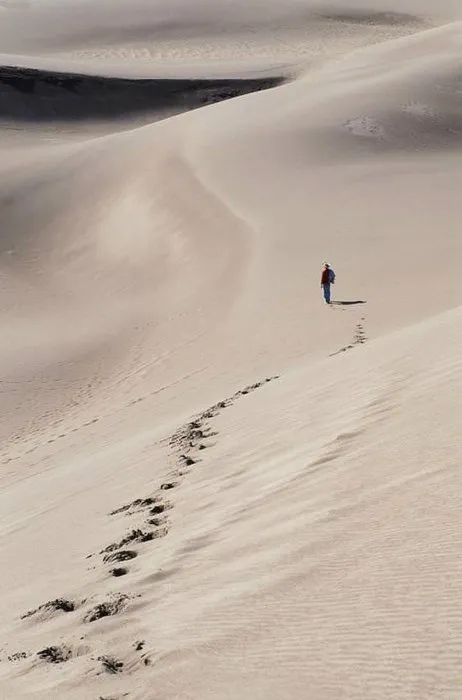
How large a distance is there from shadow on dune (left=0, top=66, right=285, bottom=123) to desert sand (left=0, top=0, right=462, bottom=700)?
283 mm

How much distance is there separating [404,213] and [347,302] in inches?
204

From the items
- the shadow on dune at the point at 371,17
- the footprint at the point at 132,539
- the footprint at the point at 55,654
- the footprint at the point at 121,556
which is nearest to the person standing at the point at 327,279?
the footprint at the point at 132,539

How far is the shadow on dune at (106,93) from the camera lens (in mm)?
34344

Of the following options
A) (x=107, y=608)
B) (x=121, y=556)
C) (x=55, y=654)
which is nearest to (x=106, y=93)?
(x=121, y=556)

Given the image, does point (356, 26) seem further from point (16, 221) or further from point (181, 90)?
point (16, 221)

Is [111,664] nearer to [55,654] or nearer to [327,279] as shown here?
[55,654]

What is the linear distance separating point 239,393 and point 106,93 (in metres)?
28.7

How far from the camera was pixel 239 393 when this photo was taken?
9.44 metres

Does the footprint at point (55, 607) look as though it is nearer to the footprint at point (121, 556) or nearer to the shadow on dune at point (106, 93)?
the footprint at point (121, 556)

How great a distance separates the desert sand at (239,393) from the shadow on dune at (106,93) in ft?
0.93

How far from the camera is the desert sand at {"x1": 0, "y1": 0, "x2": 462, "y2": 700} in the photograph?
373cm

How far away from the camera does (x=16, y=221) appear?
2109cm

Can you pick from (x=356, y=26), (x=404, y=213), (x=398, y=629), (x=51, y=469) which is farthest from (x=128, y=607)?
(x=356, y=26)

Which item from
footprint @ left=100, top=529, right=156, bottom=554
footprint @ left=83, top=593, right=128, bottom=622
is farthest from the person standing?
footprint @ left=83, top=593, right=128, bottom=622
